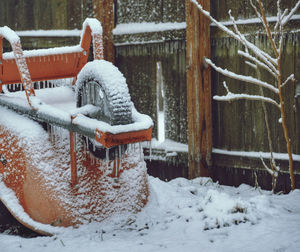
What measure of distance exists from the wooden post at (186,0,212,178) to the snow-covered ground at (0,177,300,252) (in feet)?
2.69

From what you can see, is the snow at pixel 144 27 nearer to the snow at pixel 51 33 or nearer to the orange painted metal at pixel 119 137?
the snow at pixel 51 33

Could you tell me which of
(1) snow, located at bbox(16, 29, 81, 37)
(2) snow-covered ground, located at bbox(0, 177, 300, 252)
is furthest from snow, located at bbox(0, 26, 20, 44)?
(1) snow, located at bbox(16, 29, 81, 37)

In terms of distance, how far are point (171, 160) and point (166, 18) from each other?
5.04ft

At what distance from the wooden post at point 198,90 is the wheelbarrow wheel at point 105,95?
137 centimetres

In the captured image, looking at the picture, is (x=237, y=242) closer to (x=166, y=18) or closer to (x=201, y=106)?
(x=201, y=106)

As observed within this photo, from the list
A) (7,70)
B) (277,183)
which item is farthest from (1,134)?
(277,183)

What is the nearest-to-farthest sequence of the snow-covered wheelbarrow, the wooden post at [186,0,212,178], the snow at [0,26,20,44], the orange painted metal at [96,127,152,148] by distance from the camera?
the orange painted metal at [96,127,152,148], the snow-covered wheelbarrow, the snow at [0,26,20,44], the wooden post at [186,0,212,178]

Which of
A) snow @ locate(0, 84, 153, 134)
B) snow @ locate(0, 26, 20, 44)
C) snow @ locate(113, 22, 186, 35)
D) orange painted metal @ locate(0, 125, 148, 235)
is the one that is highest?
snow @ locate(113, 22, 186, 35)

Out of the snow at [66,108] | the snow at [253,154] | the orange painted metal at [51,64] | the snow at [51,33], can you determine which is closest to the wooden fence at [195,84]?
the snow at [253,154]

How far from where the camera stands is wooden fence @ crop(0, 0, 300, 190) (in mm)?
3887

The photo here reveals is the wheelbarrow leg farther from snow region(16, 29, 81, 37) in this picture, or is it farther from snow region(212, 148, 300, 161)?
snow region(16, 29, 81, 37)

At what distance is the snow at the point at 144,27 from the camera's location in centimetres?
435

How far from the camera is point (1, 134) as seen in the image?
11.0ft

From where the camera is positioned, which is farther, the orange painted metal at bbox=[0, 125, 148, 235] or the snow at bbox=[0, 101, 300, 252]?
the orange painted metal at bbox=[0, 125, 148, 235]
